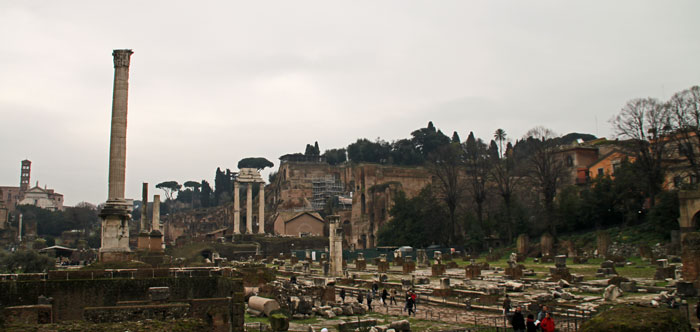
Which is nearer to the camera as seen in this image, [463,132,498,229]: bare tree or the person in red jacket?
the person in red jacket

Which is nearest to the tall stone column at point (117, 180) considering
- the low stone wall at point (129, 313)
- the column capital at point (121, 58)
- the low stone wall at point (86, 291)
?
the column capital at point (121, 58)

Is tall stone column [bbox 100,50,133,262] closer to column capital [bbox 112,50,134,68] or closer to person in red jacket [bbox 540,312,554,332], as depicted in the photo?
column capital [bbox 112,50,134,68]

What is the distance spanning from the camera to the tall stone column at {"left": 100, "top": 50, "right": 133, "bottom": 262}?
64.1 feet

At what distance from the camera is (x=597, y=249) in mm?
35688

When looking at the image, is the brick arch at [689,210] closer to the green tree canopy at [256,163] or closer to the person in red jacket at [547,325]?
the person in red jacket at [547,325]

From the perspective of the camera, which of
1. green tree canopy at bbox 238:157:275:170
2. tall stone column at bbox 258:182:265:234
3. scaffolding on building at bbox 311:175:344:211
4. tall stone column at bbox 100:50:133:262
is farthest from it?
green tree canopy at bbox 238:157:275:170

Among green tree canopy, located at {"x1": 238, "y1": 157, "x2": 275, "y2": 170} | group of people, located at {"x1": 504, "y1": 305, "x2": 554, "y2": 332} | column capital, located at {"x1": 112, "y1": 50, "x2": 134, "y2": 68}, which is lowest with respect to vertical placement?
group of people, located at {"x1": 504, "y1": 305, "x2": 554, "y2": 332}

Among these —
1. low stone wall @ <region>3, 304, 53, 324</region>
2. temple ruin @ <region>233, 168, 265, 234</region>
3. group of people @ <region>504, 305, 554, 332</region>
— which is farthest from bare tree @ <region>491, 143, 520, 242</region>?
low stone wall @ <region>3, 304, 53, 324</region>

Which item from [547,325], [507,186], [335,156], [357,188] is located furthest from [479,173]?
[335,156]

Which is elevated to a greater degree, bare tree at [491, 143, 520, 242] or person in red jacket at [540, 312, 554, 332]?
bare tree at [491, 143, 520, 242]

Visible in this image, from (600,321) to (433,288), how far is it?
1432cm

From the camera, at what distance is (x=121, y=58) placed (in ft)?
73.7

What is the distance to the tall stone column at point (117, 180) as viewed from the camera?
64.1ft

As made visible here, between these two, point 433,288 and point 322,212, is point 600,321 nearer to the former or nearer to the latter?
point 433,288
